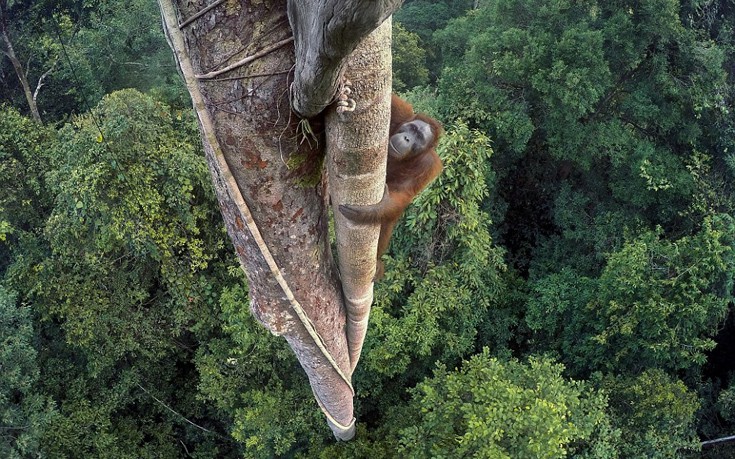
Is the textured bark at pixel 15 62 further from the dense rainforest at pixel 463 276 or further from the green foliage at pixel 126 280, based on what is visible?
the green foliage at pixel 126 280

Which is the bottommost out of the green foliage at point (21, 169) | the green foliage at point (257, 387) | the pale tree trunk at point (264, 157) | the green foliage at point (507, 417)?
the green foliage at point (257, 387)

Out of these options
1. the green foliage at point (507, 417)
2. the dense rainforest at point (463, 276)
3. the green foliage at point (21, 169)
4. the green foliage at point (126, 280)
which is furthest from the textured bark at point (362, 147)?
the green foliage at point (21, 169)

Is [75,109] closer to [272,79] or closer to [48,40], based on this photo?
[48,40]

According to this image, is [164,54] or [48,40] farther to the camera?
[164,54]

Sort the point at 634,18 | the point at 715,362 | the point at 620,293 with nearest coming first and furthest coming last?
the point at 620,293 → the point at 634,18 → the point at 715,362

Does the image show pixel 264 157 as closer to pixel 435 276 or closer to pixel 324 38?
pixel 324 38

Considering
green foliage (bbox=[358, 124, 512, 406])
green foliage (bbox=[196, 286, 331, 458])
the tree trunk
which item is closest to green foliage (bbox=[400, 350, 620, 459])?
green foliage (bbox=[358, 124, 512, 406])

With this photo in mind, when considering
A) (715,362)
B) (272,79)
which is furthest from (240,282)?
(715,362)
